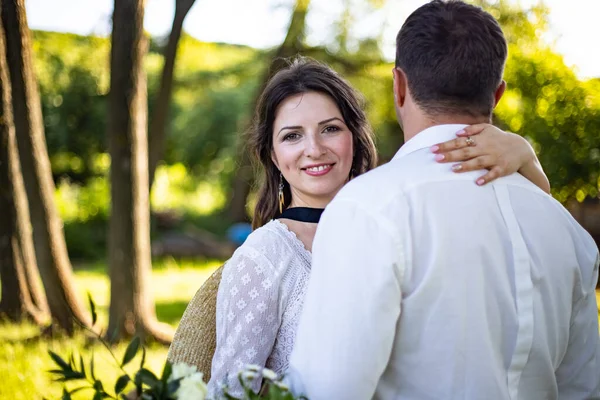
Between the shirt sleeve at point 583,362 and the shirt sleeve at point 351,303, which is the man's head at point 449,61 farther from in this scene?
the shirt sleeve at point 583,362

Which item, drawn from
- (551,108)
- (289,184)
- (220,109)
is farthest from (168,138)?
(289,184)

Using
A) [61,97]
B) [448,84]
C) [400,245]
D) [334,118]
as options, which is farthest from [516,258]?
[61,97]

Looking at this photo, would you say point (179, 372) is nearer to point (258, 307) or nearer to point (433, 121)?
point (258, 307)

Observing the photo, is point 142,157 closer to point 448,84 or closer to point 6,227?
point 6,227

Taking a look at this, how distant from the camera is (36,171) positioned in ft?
19.5

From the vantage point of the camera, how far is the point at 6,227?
6719 millimetres

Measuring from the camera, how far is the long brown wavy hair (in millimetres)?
2633

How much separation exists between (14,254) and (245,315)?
538 centimetres

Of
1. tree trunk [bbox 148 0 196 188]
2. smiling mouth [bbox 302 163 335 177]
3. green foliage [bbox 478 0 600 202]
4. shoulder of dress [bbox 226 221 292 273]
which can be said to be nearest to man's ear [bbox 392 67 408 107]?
shoulder of dress [bbox 226 221 292 273]

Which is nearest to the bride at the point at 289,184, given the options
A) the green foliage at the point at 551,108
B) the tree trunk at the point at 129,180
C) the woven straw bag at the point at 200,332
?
the woven straw bag at the point at 200,332

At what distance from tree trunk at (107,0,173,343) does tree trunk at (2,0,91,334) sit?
486 mm

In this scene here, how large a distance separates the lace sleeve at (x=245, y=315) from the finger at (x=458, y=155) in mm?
804

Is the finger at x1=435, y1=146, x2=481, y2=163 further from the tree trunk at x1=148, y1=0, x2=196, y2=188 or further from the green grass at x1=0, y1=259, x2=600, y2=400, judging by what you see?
the tree trunk at x1=148, y1=0, x2=196, y2=188

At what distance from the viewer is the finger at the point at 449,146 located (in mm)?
1599
